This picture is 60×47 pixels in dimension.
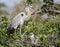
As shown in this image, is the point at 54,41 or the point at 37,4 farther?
the point at 37,4

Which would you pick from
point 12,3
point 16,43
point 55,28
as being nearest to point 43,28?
point 55,28

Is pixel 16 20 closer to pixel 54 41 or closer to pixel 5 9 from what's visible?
pixel 54 41

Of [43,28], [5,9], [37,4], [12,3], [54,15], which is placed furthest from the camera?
[12,3]

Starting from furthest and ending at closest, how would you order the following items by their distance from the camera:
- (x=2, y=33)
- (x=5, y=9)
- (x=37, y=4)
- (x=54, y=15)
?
(x=5, y=9) < (x=37, y=4) < (x=54, y=15) < (x=2, y=33)

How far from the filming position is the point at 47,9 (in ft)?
24.5

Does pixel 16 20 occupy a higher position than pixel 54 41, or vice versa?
pixel 16 20

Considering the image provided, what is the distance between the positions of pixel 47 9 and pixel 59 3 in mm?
712

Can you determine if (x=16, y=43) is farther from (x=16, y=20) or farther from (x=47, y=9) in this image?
(x=47, y=9)

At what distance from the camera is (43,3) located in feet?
25.1

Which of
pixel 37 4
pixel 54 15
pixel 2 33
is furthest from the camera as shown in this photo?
pixel 37 4

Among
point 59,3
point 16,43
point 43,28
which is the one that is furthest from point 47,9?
point 16,43

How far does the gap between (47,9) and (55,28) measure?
1.65 m

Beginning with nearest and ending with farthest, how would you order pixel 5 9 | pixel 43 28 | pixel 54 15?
pixel 43 28 → pixel 54 15 → pixel 5 9

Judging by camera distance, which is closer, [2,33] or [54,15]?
[2,33]
